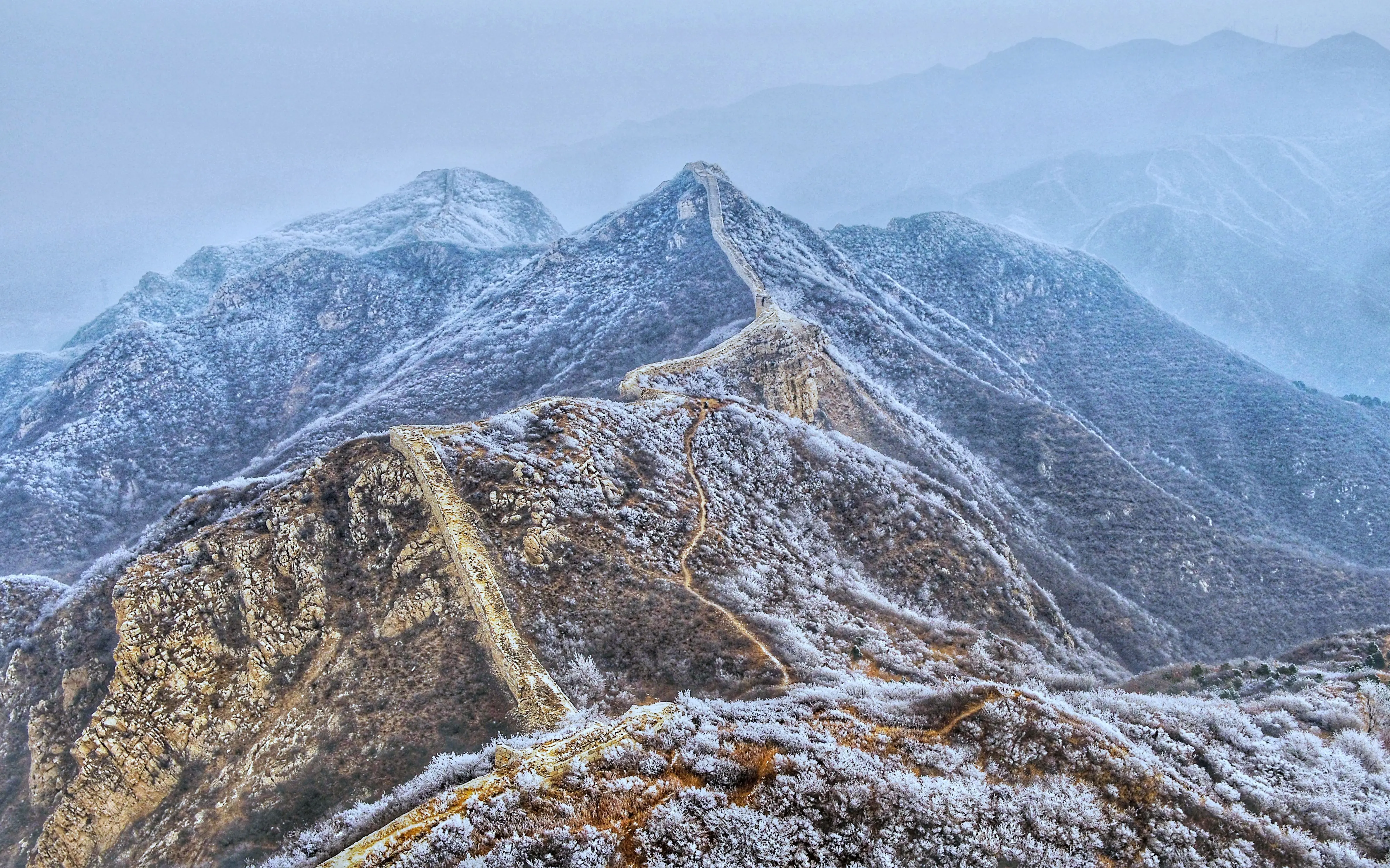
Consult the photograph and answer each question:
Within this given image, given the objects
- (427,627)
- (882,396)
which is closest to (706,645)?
(427,627)

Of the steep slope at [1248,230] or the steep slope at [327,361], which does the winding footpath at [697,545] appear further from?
the steep slope at [1248,230]

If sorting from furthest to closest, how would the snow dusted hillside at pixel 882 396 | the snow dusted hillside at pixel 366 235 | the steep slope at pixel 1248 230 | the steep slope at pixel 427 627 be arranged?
the steep slope at pixel 1248 230 < the snow dusted hillside at pixel 366 235 < the snow dusted hillside at pixel 882 396 < the steep slope at pixel 427 627

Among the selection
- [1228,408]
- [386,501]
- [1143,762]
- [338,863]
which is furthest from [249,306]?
[1228,408]

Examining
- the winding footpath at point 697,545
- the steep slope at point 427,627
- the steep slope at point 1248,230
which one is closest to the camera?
the steep slope at point 427,627

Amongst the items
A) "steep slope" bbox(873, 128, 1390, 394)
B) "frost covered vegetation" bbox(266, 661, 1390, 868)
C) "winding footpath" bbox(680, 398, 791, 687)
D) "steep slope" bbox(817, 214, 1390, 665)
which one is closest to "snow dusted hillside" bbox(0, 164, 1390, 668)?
"steep slope" bbox(817, 214, 1390, 665)

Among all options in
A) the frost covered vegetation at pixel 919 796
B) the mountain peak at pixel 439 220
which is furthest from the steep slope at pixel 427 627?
the mountain peak at pixel 439 220

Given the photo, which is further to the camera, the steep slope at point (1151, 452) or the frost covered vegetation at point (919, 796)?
the steep slope at point (1151, 452)
